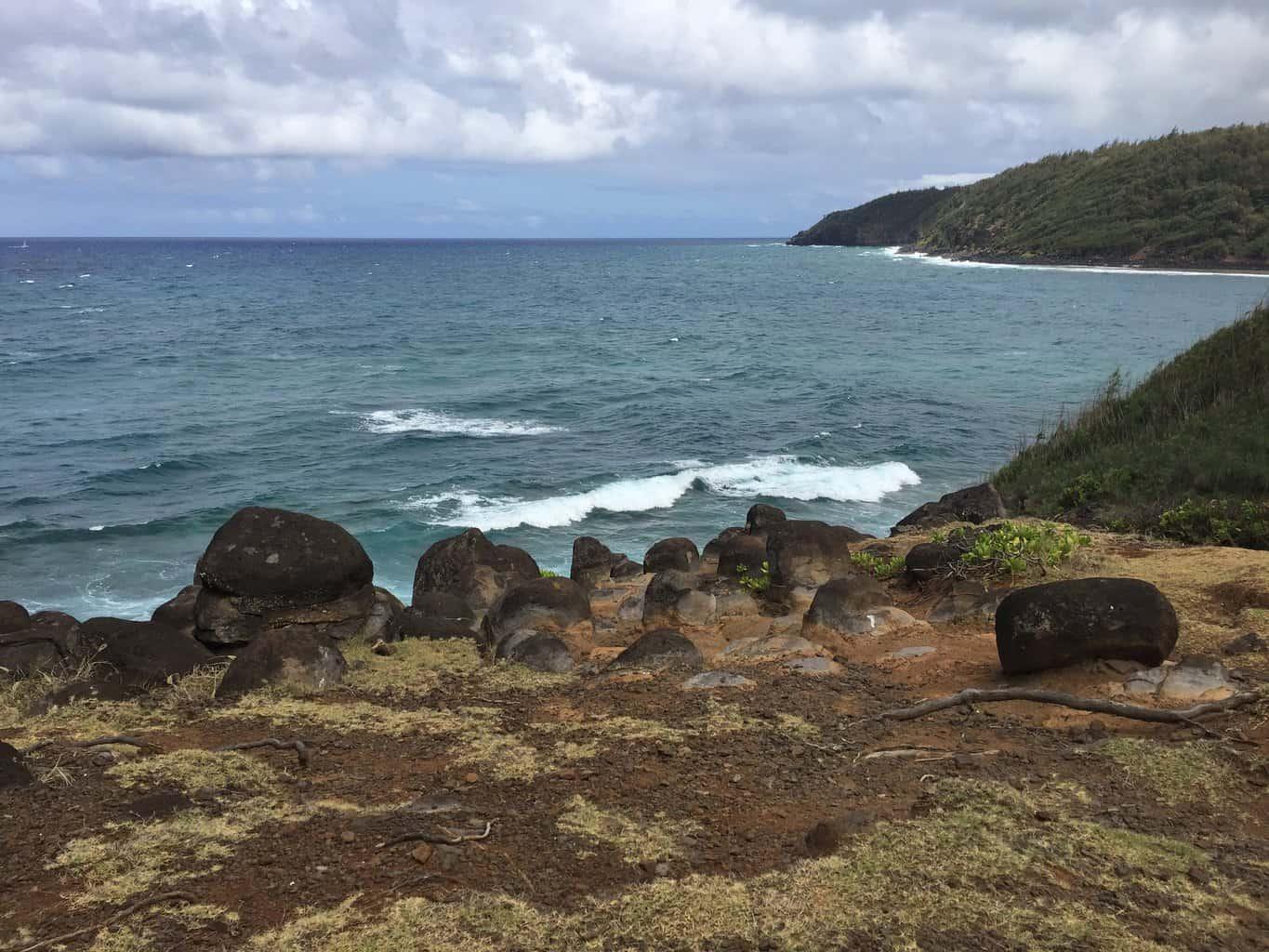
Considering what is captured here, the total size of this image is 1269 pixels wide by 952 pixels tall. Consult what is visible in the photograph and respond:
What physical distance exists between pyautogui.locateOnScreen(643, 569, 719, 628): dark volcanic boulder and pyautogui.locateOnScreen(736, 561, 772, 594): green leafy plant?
85 cm

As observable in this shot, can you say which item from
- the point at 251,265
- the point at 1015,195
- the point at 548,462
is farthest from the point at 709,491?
the point at 251,265

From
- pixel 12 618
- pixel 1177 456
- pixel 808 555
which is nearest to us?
pixel 12 618

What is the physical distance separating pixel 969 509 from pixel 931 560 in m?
4.11

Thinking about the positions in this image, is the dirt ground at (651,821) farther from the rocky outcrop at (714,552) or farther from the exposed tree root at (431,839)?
the rocky outcrop at (714,552)

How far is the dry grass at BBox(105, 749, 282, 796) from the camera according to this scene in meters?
6.01

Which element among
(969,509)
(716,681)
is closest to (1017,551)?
(716,681)

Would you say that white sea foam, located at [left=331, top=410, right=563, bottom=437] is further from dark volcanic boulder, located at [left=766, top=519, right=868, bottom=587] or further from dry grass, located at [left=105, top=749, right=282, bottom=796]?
dry grass, located at [left=105, top=749, right=282, bottom=796]

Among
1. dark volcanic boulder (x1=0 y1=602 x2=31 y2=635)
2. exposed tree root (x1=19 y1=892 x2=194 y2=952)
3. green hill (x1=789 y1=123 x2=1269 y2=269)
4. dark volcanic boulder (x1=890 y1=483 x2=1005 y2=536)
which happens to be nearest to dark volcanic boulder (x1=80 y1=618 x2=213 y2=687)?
dark volcanic boulder (x1=0 y1=602 x2=31 y2=635)

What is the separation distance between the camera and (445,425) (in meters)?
31.0

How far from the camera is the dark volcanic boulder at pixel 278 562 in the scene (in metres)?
9.67

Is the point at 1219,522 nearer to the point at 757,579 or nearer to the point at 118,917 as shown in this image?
the point at 757,579

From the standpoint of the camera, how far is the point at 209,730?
→ 7.11 meters

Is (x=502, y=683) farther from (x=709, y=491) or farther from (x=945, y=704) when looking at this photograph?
(x=709, y=491)

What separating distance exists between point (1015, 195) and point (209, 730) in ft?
395
